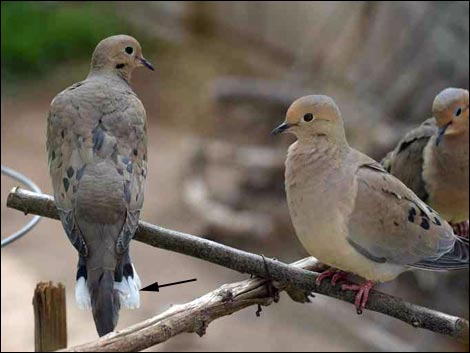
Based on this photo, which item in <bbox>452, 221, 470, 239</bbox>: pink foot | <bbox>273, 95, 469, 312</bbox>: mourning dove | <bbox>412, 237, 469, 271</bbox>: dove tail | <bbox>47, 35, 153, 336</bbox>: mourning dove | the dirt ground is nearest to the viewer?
<bbox>47, 35, 153, 336</bbox>: mourning dove

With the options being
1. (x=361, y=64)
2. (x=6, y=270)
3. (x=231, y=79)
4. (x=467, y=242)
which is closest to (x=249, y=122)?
(x=231, y=79)

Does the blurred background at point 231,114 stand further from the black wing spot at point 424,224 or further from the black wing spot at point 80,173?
the black wing spot at point 80,173

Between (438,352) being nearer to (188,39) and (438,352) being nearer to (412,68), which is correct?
(412,68)

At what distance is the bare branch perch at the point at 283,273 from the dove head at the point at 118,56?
37 centimetres

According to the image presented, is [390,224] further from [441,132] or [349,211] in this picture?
[441,132]

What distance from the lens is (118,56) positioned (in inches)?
87.4

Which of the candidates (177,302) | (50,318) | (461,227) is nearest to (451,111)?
(461,227)

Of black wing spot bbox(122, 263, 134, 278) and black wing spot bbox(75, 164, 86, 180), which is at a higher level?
black wing spot bbox(75, 164, 86, 180)

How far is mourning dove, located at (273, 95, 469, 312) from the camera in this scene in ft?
6.38

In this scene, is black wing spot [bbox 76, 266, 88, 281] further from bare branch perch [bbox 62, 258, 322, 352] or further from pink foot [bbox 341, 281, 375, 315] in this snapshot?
pink foot [bbox 341, 281, 375, 315]

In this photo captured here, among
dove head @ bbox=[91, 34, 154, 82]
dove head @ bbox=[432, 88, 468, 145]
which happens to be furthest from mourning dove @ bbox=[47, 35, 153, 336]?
dove head @ bbox=[432, 88, 468, 145]

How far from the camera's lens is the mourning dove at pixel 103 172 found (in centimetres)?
183

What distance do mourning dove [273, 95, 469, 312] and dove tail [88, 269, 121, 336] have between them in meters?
0.43

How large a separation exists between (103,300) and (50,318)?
156 mm
